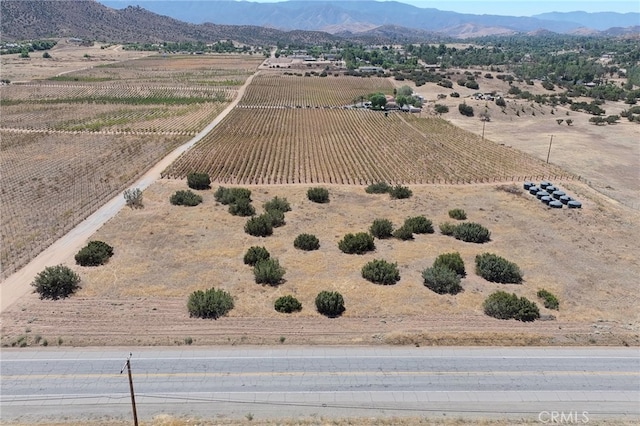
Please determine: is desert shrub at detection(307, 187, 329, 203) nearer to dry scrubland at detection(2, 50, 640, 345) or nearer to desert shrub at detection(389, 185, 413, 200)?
dry scrubland at detection(2, 50, 640, 345)

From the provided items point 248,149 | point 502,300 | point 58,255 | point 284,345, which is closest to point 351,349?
point 284,345

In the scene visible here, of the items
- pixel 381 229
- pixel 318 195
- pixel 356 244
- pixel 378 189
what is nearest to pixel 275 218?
pixel 318 195

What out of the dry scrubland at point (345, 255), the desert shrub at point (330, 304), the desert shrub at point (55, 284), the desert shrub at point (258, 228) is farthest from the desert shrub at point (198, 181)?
the desert shrub at point (330, 304)

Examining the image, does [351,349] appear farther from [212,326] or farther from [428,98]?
[428,98]

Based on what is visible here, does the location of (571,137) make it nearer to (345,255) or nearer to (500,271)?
(500,271)

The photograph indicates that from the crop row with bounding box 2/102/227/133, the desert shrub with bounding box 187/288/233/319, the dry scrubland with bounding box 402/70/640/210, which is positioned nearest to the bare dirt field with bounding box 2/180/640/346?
the desert shrub with bounding box 187/288/233/319

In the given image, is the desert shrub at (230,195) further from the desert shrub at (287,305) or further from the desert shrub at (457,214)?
the desert shrub at (457,214)
